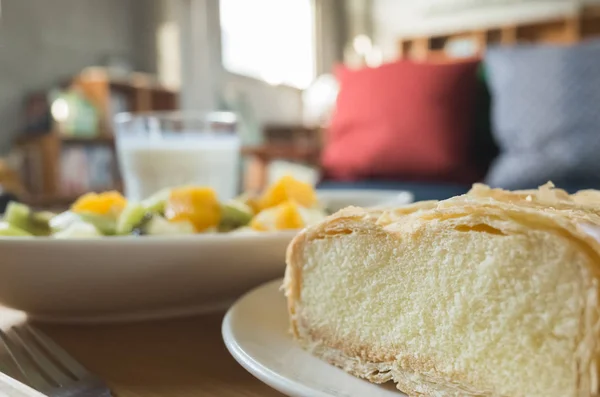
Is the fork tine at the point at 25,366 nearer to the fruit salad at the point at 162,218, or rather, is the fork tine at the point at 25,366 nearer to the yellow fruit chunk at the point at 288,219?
the fruit salad at the point at 162,218

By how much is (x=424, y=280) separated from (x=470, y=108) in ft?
5.91

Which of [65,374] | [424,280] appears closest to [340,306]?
[424,280]

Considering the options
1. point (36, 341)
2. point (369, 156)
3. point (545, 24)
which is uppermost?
point (545, 24)

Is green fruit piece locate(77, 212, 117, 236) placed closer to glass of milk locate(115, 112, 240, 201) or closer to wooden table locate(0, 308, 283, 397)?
wooden table locate(0, 308, 283, 397)

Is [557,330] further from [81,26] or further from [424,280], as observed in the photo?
[81,26]

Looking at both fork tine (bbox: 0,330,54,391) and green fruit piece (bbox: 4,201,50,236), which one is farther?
green fruit piece (bbox: 4,201,50,236)

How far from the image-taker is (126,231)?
0.57 m

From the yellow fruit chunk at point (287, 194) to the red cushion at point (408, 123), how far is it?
135cm

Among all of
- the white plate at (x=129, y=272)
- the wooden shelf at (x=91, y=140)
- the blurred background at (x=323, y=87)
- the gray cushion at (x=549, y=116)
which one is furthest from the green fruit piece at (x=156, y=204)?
the wooden shelf at (x=91, y=140)

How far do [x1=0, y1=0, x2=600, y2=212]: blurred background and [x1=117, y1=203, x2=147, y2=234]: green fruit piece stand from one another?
908 mm

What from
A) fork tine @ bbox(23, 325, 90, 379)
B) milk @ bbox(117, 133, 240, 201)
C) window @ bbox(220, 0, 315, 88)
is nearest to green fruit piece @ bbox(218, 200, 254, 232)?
fork tine @ bbox(23, 325, 90, 379)

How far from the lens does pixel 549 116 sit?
175 centimetres

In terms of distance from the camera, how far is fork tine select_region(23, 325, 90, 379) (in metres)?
0.40

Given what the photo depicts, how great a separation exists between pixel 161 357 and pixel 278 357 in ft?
0.38
